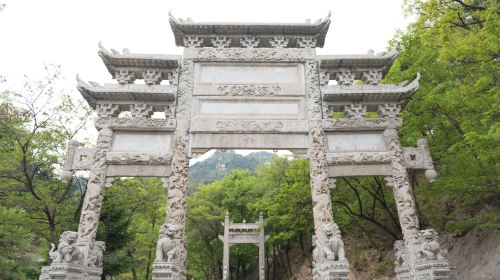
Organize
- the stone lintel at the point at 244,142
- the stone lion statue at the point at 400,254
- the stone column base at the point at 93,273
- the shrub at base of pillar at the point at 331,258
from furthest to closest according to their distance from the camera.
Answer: the stone lintel at the point at 244,142 < the stone lion statue at the point at 400,254 < the stone column base at the point at 93,273 < the shrub at base of pillar at the point at 331,258

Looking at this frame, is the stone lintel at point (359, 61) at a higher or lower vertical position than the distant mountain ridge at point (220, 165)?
lower

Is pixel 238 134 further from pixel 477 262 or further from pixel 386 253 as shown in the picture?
pixel 386 253

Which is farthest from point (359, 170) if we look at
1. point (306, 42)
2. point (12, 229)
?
point (12, 229)

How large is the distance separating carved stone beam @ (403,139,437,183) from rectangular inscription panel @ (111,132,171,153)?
6.19 meters

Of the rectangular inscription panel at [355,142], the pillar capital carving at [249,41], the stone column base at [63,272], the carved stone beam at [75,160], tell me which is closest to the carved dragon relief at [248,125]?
the rectangular inscription panel at [355,142]

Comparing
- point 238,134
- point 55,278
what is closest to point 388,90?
point 238,134

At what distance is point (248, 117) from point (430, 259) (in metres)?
5.24

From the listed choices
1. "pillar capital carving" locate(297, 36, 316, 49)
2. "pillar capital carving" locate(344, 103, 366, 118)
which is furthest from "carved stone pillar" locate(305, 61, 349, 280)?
"pillar capital carving" locate(344, 103, 366, 118)

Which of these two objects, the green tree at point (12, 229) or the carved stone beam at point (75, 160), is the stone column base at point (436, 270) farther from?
the green tree at point (12, 229)

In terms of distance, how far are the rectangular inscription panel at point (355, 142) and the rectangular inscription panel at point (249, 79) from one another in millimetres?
1525

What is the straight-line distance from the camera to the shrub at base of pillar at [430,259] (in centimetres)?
697

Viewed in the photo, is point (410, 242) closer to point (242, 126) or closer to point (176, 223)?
point (242, 126)

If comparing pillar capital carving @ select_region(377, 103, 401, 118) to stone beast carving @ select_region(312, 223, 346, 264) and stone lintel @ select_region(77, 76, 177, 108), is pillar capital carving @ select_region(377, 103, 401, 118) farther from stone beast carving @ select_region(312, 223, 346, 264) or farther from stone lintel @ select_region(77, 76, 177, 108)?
stone lintel @ select_region(77, 76, 177, 108)

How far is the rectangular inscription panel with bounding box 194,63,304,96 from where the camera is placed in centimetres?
923
